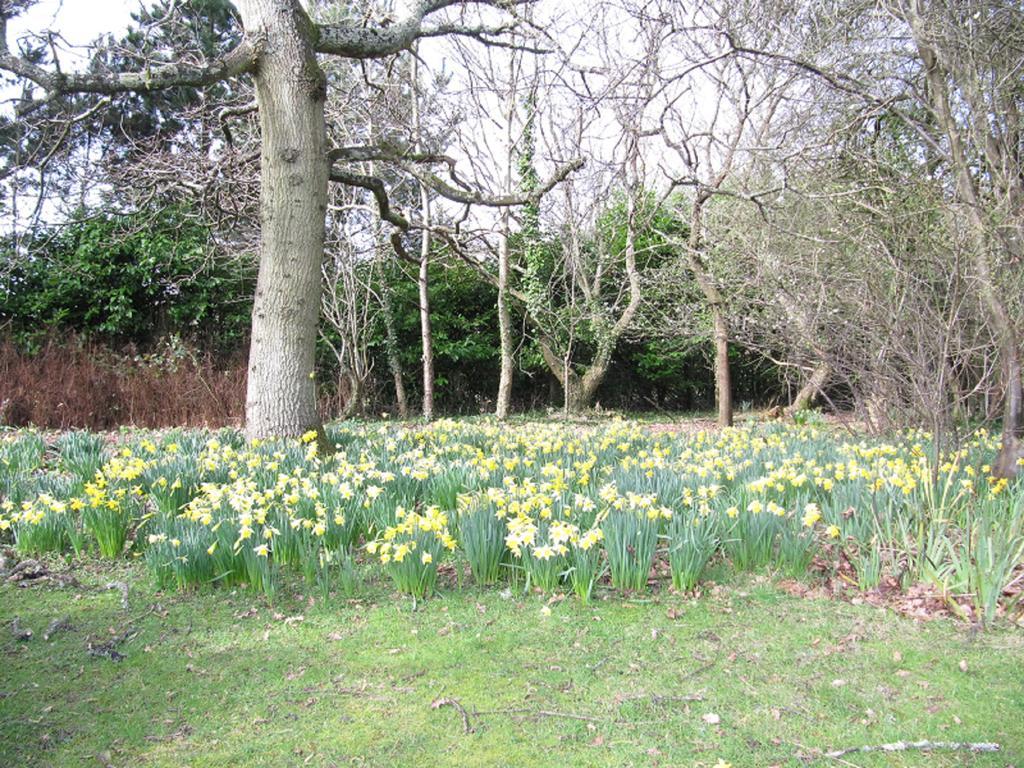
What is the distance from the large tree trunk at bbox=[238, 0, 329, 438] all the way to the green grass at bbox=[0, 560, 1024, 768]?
8.65 feet

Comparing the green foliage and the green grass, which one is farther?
the green foliage

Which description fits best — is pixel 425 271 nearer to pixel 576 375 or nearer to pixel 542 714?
pixel 576 375

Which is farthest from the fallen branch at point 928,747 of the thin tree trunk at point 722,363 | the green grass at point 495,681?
the thin tree trunk at point 722,363

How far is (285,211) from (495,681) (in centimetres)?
437

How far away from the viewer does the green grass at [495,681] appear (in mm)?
2258

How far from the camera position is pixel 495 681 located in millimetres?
2639

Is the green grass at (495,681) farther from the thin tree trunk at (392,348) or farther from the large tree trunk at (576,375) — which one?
the large tree trunk at (576,375)

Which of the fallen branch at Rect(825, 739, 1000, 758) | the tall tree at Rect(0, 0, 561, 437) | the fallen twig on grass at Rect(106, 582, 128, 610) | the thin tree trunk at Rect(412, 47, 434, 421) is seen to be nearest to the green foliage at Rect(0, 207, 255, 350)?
the thin tree trunk at Rect(412, 47, 434, 421)

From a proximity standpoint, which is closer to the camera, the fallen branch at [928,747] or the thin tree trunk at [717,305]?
the fallen branch at [928,747]

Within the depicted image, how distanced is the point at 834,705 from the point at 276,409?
4.59 meters

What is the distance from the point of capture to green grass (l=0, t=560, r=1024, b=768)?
2258mm

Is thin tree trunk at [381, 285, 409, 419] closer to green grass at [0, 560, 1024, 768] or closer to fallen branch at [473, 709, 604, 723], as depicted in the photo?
green grass at [0, 560, 1024, 768]

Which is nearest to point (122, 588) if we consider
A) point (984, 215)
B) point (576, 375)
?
point (984, 215)

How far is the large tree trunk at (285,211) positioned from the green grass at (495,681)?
2636 mm
